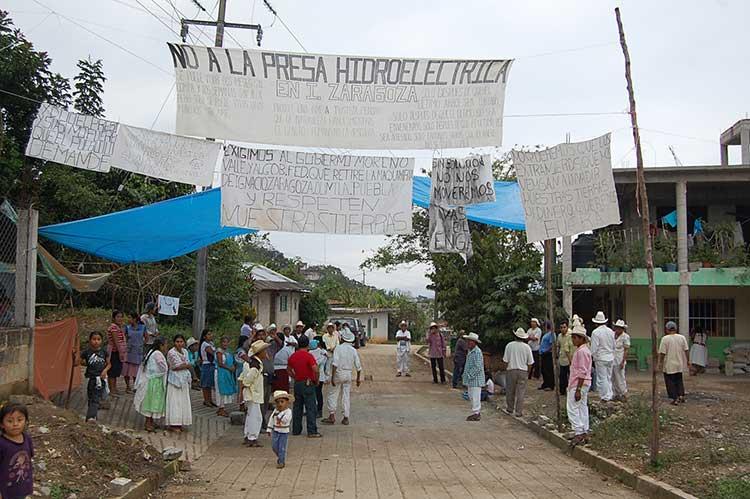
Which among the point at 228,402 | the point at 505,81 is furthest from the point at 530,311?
the point at 505,81

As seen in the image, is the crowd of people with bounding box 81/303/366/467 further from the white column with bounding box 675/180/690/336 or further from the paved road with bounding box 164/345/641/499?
the white column with bounding box 675/180/690/336

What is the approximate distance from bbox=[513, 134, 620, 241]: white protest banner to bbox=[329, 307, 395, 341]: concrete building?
137 ft

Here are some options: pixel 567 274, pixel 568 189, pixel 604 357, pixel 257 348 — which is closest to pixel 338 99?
pixel 568 189

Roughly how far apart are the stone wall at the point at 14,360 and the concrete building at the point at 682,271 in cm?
1523

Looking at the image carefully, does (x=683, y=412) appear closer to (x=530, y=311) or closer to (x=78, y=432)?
(x=530, y=311)

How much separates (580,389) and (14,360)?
8142mm

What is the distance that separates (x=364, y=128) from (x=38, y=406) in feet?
19.0

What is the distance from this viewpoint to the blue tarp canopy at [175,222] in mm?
11773

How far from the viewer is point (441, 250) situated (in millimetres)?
10758

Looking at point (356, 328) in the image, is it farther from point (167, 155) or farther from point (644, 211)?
point (644, 211)

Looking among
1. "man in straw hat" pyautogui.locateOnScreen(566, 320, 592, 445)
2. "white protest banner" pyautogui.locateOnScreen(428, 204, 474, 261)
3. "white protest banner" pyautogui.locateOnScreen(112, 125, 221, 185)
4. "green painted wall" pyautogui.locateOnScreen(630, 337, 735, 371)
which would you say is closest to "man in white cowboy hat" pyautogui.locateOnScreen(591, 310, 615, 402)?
"man in straw hat" pyautogui.locateOnScreen(566, 320, 592, 445)

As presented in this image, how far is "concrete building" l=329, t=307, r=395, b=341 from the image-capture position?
5281cm

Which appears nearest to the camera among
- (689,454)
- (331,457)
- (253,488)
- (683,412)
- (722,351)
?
(253,488)

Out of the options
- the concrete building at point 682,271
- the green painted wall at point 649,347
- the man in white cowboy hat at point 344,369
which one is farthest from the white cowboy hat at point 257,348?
the green painted wall at point 649,347
